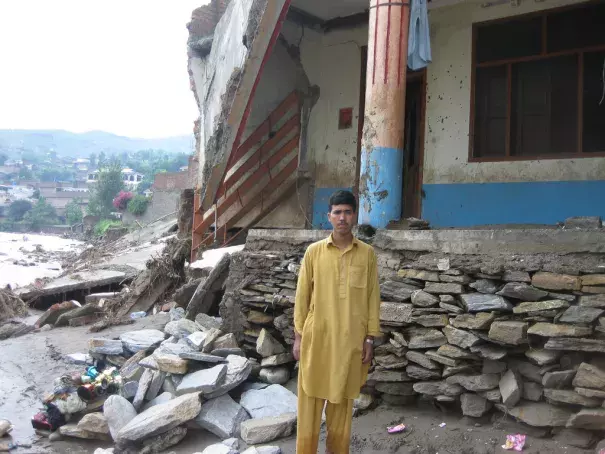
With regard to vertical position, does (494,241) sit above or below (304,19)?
below

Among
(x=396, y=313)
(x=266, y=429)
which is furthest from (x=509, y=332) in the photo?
(x=266, y=429)

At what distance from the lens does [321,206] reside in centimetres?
Answer: 857

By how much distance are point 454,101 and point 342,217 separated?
487 cm

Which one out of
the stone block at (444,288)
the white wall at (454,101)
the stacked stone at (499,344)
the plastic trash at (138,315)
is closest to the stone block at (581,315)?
the stacked stone at (499,344)

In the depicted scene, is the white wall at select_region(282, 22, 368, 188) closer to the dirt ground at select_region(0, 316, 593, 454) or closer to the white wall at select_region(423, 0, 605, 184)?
the white wall at select_region(423, 0, 605, 184)

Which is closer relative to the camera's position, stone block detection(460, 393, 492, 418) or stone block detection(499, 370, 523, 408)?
stone block detection(499, 370, 523, 408)

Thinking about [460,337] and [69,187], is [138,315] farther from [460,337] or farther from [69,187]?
[69,187]

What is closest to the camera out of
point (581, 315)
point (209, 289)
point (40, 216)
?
point (581, 315)

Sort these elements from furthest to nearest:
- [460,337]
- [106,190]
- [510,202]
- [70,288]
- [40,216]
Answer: [40,216]
[106,190]
[70,288]
[510,202]
[460,337]

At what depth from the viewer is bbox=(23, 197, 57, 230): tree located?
52219mm

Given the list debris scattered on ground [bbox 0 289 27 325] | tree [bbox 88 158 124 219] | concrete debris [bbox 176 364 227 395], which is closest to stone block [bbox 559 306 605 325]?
concrete debris [bbox 176 364 227 395]

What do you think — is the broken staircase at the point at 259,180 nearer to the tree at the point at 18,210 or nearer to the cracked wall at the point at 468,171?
the cracked wall at the point at 468,171

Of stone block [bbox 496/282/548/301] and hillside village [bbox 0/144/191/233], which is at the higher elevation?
hillside village [bbox 0/144/191/233]

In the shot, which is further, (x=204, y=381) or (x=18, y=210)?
(x=18, y=210)
